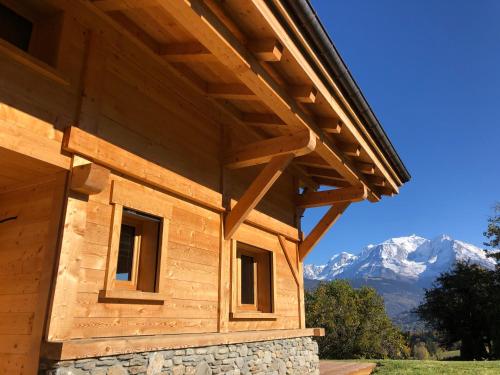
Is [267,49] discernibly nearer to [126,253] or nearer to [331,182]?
[126,253]

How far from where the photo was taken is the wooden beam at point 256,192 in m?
5.20

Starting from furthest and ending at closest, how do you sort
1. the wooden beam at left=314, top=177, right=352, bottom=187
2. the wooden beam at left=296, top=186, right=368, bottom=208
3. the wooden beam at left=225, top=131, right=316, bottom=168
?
the wooden beam at left=314, top=177, right=352, bottom=187 < the wooden beam at left=296, top=186, right=368, bottom=208 < the wooden beam at left=225, top=131, right=316, bottom=168

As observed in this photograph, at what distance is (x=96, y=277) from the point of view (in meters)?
3.60

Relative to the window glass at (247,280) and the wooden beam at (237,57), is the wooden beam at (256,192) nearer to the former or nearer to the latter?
the wooden beam at (237,57)

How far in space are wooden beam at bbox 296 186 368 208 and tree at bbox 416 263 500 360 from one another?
20.8 meters

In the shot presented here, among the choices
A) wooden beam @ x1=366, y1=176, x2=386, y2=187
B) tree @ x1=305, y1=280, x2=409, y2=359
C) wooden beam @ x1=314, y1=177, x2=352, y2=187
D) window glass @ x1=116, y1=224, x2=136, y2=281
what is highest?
wooden beam @ x1=314, y1=177, x2=352, y2=187

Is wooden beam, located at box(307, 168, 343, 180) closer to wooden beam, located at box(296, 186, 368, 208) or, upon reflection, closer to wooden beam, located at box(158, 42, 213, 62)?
wooden beam, located at box(296, 186, 368, 208)

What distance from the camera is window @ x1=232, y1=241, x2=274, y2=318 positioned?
Result: 621cm

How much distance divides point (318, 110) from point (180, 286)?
261 cm

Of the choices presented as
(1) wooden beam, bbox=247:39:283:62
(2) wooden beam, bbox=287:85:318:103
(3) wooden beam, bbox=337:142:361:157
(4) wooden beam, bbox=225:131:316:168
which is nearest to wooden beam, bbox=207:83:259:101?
(2) wooden beam, bbox=287:85:318:103

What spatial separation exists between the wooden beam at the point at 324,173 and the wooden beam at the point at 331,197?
529 mm

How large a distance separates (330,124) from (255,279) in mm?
2804

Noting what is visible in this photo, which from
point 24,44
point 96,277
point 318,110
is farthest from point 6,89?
point 318,110

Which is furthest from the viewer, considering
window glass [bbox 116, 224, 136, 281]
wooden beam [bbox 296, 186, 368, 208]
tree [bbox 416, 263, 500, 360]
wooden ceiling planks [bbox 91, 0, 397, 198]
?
tree [bbox 416, 263, 500, 360]
